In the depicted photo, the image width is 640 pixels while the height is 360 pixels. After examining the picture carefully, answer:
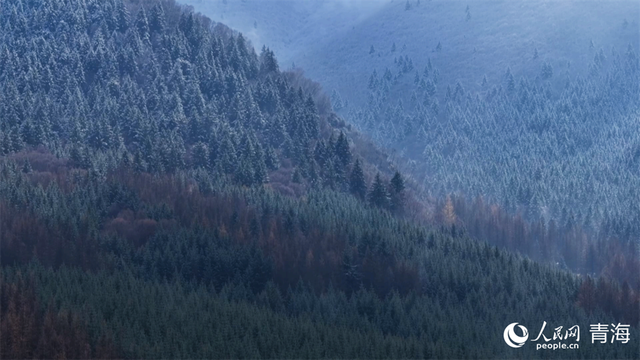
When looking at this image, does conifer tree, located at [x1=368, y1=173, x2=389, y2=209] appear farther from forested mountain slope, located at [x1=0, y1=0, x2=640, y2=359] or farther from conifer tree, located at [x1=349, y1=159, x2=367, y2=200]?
conifer tree, located at [x1=349, y1=159, x2=367, y2=200]

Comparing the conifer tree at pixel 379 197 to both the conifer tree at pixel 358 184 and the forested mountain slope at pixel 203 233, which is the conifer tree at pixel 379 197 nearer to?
the forested mountain slope at pixel 203 233

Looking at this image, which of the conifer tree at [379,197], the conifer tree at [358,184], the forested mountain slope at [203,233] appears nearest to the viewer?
the forested mountain slope at [203,233]

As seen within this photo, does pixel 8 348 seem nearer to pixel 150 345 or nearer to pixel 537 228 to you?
pixel 150 345

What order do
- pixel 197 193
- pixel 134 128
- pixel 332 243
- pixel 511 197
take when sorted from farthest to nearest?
pixel 511 197 < pixel 134 128 < pixel 197 193 < pixel 332 243

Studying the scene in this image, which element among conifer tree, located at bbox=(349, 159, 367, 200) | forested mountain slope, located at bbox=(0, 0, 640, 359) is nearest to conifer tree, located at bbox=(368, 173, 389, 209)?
forested mountain slope, located at bbox=(0, 0, 640, 359)

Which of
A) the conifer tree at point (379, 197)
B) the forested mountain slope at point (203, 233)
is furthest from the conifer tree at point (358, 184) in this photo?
the conifer tree at point (379, 197)

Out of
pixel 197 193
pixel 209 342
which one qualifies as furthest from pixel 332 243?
pixel 209 342

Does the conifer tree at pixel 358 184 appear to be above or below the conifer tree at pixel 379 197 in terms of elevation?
above

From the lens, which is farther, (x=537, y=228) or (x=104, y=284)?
(x=537, y=228)
